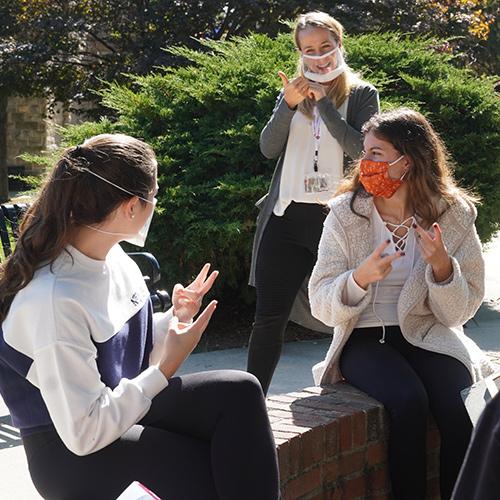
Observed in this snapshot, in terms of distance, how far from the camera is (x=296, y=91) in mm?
4238

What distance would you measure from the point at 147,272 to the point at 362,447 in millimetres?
3358

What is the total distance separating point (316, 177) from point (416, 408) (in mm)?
1341

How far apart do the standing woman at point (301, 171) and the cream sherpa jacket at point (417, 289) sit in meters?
0.59

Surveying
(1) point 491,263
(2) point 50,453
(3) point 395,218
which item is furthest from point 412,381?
(1) point 491,263

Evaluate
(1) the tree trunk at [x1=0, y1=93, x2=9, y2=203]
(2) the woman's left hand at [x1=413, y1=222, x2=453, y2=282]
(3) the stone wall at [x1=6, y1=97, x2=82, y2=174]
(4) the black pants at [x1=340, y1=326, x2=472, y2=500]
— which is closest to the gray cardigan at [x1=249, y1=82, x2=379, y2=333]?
(2) the woman's left hand at [x1=413, y1=222, x2=453, y2=282]

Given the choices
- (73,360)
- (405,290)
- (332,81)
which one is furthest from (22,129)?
(73,360)

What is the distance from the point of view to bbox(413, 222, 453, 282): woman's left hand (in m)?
3.38

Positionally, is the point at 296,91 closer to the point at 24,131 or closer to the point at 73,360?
the point at 73,360

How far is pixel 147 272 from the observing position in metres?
6.42

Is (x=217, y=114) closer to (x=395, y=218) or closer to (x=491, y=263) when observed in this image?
(x=395, y=218)

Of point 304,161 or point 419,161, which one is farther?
point 304,161

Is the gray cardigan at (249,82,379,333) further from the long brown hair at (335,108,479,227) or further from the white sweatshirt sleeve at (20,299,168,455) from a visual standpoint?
the white sweatshirt sleeve at (20,299,168,455)

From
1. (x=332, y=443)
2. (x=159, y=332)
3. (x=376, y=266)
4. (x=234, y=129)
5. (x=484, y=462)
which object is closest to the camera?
(x=484, y=462)

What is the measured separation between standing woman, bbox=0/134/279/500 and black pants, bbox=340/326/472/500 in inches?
28.9
